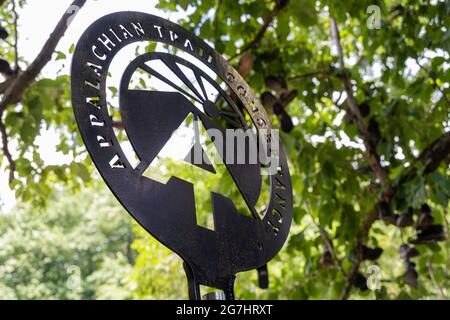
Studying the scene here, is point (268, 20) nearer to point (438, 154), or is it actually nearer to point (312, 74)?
point (312, 74)

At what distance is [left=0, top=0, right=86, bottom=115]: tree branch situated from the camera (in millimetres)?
1337

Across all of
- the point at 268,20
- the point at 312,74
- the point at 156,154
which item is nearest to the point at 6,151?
the point at 268,20

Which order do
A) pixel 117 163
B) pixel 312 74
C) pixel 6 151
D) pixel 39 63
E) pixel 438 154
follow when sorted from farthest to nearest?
pixel 312 74 < pixel 438 154 < pixel 6 151 < pixel 39 63 < pixel 117 163

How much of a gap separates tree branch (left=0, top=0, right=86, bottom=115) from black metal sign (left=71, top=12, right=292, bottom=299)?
0.37 metres

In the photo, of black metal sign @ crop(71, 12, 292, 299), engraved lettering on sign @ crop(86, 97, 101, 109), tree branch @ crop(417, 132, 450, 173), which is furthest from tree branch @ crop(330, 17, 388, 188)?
engraved lettering on sign @ crop(86, 97, 101, 109)

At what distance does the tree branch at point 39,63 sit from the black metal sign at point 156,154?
374 mm

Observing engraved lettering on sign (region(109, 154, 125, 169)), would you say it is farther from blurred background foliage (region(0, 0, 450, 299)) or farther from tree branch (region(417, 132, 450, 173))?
tree branch (region(417, 132, 450, 173))

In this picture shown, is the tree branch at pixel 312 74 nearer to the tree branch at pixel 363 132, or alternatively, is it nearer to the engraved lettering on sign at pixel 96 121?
the tree branch at pixel 363 132

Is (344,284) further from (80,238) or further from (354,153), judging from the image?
(80,238)

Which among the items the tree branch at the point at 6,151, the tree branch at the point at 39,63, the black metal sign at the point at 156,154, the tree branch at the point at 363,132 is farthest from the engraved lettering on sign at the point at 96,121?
the tree branch at the point at 363,132

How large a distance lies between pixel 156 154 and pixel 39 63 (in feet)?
2.25

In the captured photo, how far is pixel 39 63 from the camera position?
144 centimetres
